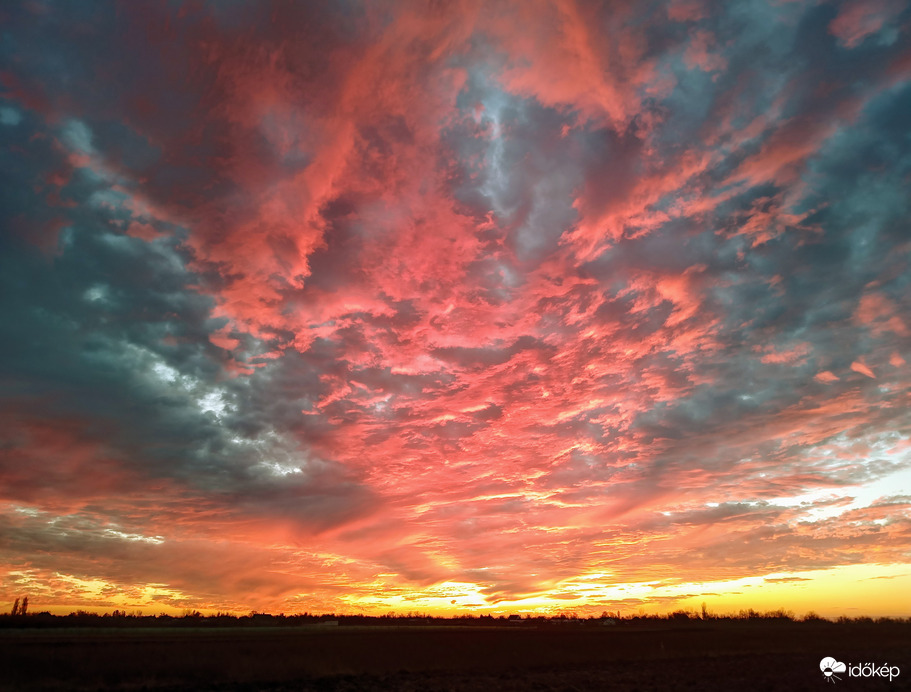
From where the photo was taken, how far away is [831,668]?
41.5 metres

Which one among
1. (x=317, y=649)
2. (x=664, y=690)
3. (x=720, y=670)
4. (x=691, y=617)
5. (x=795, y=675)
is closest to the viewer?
(x=664, y=690)

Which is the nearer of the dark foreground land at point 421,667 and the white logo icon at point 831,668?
the dark foreground land at point 421,667

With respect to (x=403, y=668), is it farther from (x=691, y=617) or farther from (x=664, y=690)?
(x=691, y=617)

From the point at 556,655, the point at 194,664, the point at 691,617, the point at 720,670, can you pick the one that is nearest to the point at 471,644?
the point at 556,655

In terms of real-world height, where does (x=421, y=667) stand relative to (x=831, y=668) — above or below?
below

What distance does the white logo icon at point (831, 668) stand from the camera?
38625 millimetres

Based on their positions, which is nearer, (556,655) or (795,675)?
(795,675)

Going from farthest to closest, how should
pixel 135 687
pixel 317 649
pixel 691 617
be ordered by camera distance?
pixel 691 617 → pixel 317 649 → pixel 135 687

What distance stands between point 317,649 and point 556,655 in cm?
2561

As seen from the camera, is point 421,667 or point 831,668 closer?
point 831,668

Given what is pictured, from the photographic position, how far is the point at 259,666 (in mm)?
42906

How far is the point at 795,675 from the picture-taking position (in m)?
40.8

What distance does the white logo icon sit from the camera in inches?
1521

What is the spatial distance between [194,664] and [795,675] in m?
46.6
